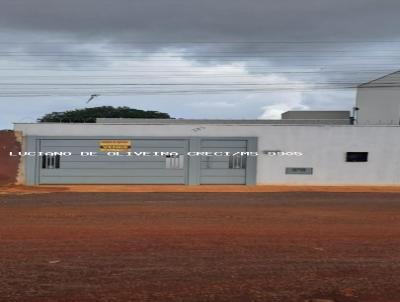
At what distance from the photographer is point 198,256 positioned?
830cm

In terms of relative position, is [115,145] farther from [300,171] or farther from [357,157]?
[357,157]

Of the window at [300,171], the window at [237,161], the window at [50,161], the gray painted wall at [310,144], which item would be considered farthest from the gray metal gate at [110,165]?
the window at [300,171]

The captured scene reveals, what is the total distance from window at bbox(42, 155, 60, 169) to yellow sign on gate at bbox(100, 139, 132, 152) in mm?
2303

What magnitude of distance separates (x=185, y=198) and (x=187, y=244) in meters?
10.4

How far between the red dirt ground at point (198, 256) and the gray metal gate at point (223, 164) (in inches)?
480

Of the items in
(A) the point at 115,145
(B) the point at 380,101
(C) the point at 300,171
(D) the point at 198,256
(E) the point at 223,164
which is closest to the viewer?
(D) the point at 198,256

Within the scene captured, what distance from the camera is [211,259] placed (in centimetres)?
808

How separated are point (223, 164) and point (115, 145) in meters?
5.48

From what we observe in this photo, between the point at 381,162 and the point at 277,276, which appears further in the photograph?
the point at 381,162

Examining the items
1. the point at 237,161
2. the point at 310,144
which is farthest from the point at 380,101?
the point at 237,161

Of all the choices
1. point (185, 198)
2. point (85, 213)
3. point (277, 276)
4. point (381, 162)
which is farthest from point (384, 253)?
point (381, 162)

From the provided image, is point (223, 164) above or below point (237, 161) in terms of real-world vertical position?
below

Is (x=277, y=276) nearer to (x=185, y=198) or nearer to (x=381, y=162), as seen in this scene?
(x=185, y=198)

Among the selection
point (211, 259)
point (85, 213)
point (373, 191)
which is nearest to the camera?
point (211, 259)
